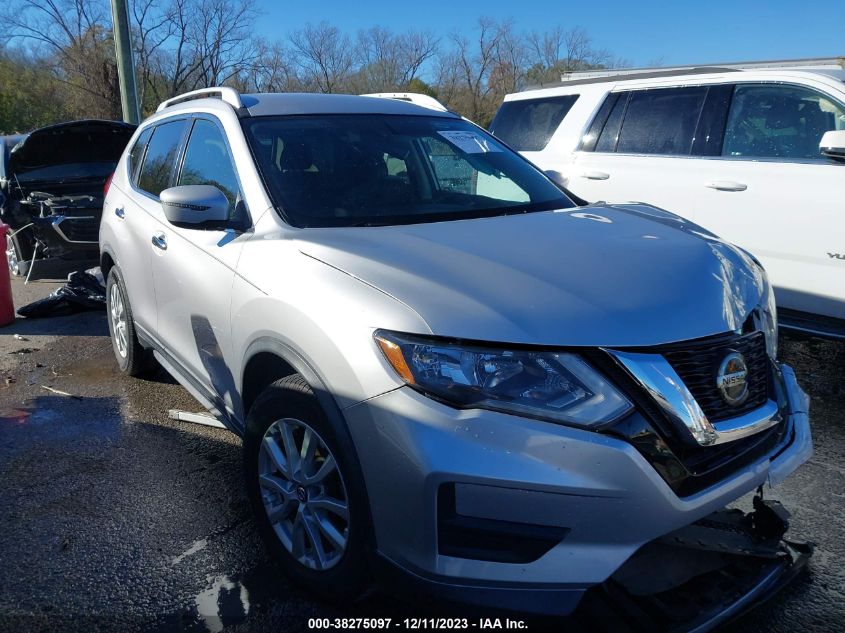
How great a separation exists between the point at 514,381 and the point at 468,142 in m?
2.15

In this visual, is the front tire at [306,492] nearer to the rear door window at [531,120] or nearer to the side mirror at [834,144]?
the side mirror at [834,144]

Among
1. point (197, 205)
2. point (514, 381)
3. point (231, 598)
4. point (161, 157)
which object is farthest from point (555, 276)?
point (161, 157)

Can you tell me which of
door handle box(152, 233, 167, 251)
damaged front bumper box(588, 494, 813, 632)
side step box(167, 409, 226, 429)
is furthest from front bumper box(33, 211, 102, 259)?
damaged front bumper box(588, 494, 813, 632)

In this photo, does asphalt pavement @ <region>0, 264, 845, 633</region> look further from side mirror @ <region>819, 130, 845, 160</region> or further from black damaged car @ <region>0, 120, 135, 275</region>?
black damaged car @ <region>0, 120, 135, 275</region>

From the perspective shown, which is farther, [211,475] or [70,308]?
[70,308]

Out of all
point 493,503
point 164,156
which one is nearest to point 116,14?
point 164,156

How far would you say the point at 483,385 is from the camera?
6.52 ft

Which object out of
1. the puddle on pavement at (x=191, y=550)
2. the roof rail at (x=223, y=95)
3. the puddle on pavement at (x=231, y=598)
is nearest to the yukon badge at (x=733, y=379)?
the puddle on pavement at (x=231, y=598)

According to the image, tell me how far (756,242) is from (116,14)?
911cm

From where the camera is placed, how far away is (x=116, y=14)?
10.0 m

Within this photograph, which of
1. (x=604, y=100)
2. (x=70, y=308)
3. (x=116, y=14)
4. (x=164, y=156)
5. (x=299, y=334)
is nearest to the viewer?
(x=299, y=334)

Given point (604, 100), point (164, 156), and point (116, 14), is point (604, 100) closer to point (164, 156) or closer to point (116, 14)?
point (164, 156)

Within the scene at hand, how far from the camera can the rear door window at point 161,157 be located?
13.4 ft

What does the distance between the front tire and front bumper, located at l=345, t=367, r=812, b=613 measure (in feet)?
0.88
